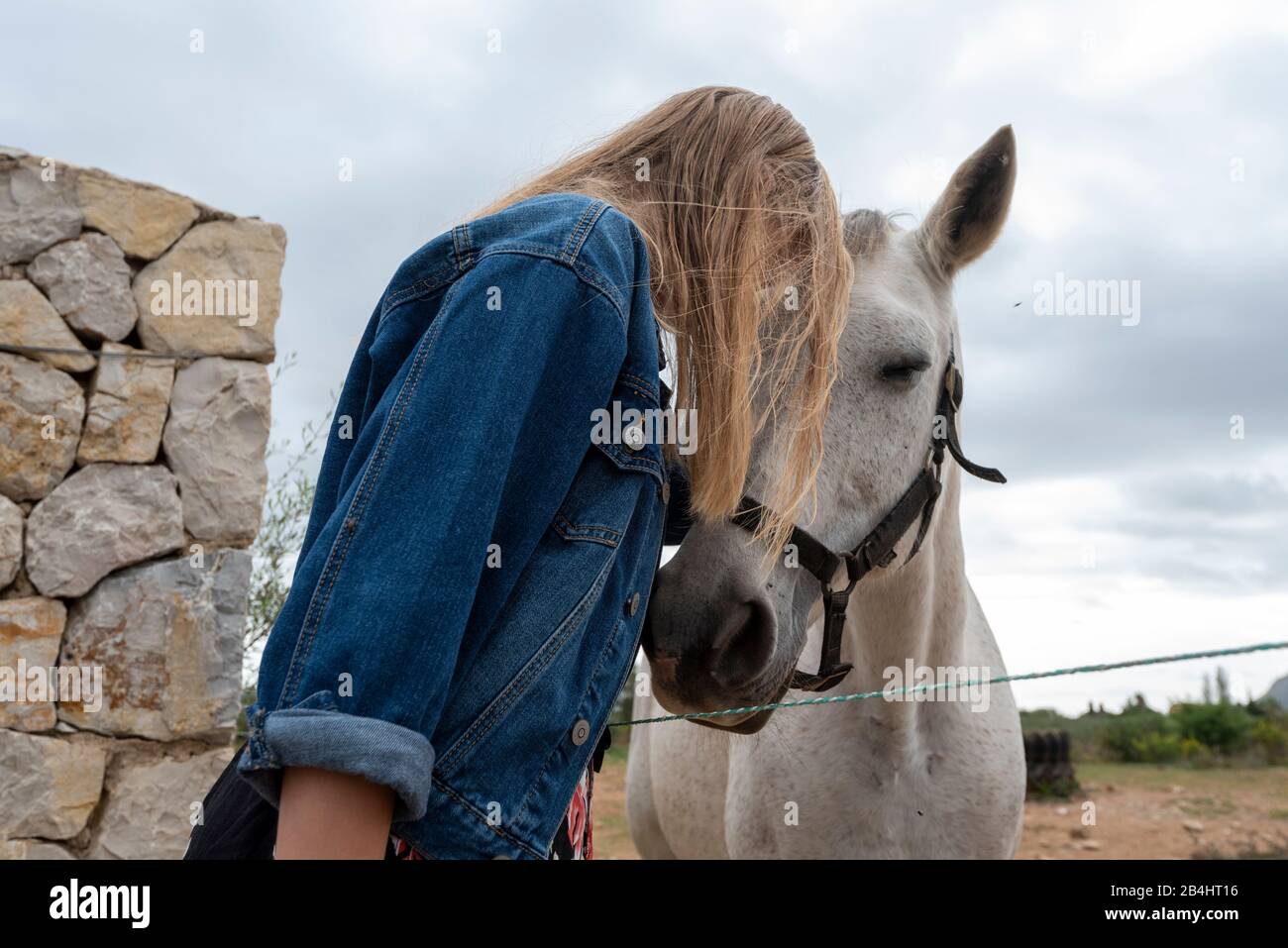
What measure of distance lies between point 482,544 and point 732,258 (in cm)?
58

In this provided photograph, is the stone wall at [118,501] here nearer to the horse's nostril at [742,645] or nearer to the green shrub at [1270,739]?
the horse's nostril at [742,645]

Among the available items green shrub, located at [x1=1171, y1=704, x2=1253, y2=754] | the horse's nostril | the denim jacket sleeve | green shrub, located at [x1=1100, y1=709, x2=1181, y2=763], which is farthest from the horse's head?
green shrub, located at [x1=1171, y1=704, x2=1253, y2=754]

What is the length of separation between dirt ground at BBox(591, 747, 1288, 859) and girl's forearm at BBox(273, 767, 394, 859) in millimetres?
5616

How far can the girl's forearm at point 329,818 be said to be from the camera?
Result: 31.6 inches

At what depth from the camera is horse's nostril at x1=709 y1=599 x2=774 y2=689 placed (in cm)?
144

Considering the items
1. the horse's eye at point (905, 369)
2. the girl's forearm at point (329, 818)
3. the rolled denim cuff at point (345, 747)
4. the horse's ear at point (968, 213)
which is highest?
the horse's ear at point (968, 213)

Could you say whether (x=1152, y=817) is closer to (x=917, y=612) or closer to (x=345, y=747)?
(x=917, y=612)

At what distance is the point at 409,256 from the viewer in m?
1.06

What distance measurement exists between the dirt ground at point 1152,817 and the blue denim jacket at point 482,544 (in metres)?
5.47

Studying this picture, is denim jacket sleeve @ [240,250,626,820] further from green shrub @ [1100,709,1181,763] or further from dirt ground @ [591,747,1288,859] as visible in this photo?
green shrub @ [1100,709,1181,763]

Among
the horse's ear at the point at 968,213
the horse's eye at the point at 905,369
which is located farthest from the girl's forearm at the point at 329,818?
the horse's ear at the point at 968,213

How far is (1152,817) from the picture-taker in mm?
9180
